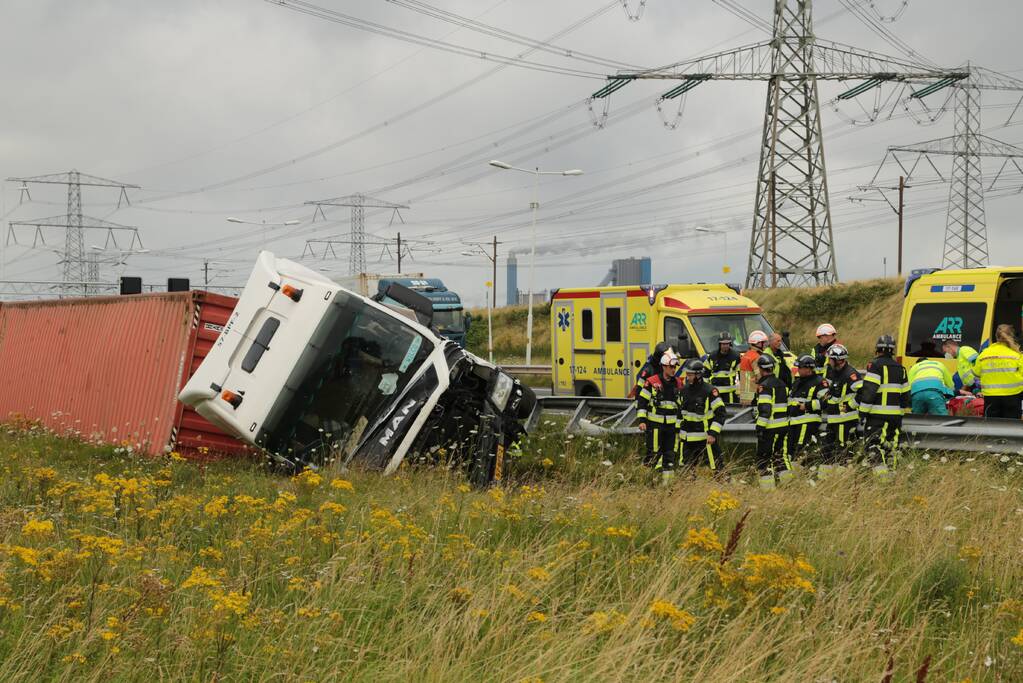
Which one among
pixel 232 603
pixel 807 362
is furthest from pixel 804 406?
pixel 232 603

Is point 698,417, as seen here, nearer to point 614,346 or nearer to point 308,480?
point 308,480

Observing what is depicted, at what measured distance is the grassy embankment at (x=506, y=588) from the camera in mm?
4453

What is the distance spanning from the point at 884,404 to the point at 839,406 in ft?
1.63

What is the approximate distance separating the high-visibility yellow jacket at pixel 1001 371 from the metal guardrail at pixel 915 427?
1.03 m

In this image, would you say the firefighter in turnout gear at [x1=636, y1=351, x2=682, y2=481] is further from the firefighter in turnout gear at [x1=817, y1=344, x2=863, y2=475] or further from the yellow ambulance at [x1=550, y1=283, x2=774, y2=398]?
the yellow ambulance at [x1=550, y1=283, x2=774, y2=398]

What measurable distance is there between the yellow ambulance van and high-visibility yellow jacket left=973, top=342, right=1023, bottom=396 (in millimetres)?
2110

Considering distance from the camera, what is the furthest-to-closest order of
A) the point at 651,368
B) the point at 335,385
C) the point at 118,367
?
the point at 118,367, the point at 651,368, the point at 335,385

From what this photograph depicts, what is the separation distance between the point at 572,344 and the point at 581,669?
573 inches

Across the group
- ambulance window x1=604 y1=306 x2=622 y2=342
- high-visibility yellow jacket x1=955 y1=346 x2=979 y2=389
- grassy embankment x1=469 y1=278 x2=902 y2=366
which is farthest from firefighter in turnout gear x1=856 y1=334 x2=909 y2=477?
grassy embankment x1=469 y1=278 x2=902 y2=366

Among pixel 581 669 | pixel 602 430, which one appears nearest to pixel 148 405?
pixel 602 430

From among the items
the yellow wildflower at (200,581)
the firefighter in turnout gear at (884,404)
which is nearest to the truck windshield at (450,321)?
the firefighter in turnout gear at (884,404)

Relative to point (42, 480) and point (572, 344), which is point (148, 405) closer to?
point (42, 480)

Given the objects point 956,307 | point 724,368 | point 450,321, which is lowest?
point 724,368

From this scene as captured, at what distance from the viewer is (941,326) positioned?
48.1ft
